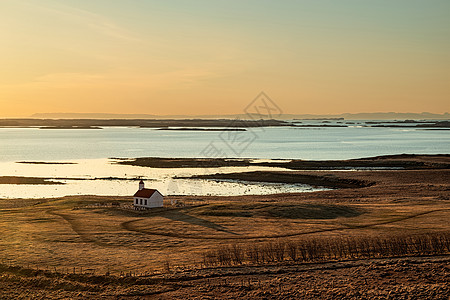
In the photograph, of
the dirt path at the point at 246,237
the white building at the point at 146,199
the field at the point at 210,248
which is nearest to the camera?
the field at the point at 210,248

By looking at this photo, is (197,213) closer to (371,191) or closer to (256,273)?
(256,273)

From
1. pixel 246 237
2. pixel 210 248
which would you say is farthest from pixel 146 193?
pixel 210 248

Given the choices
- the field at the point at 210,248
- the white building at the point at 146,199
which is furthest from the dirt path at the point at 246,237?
the white building at the point at 146,199

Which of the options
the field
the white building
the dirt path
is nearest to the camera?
the field

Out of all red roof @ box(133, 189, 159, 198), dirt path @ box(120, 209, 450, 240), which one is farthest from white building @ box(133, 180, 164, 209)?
dirt path @ box(120, 209, 450, 240)

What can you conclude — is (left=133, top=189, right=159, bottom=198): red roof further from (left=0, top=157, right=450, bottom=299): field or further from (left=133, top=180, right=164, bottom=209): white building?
(left=0, top=157, right=450, bottom=299): field

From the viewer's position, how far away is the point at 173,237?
41.4 meters

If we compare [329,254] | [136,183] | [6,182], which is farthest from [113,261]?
[6,182]

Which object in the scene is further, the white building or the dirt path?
the white building

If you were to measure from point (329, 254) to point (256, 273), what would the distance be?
639 cm

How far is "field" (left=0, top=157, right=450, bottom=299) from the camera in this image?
26078mm

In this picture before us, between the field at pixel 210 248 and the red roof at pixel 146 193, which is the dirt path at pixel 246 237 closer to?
the field at pixel 210 248

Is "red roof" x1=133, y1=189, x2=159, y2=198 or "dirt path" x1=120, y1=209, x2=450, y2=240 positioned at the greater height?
"red roof" x1=133, y1=189, x2=159, y2=198

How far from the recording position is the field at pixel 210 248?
26.1m
